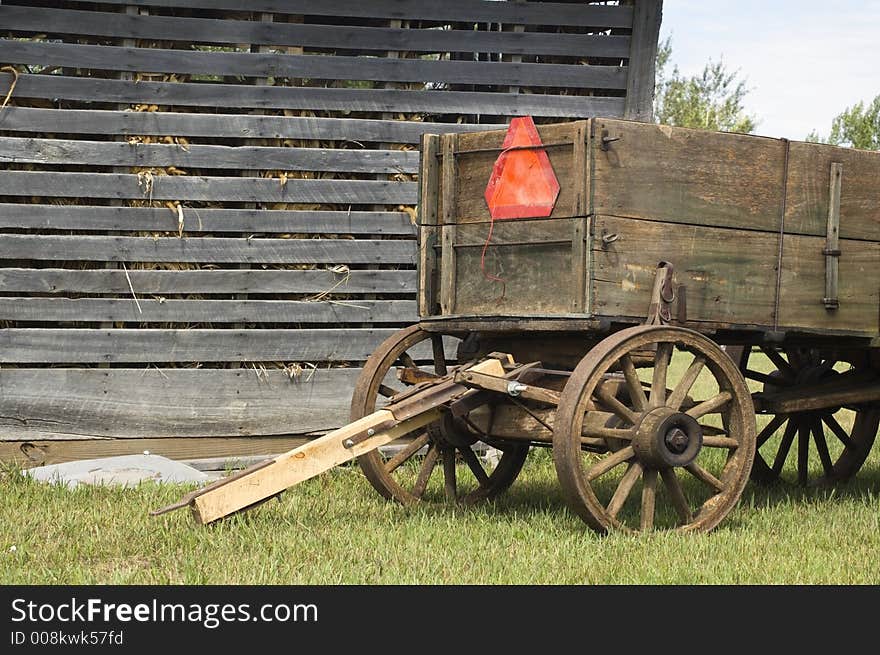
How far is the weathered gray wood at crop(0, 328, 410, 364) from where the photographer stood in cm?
738

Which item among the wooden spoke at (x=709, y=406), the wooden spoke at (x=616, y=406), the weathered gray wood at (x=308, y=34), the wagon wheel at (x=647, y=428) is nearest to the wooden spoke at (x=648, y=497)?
the wagon wheel at (x=647, y=428)

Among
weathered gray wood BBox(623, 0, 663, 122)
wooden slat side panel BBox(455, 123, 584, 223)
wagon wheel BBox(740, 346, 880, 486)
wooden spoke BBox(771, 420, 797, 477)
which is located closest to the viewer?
wooden slat side panel BBox(455, 123, 584, 223)

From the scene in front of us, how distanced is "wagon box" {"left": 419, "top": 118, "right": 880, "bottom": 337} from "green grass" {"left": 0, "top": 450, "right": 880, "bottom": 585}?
100 cm

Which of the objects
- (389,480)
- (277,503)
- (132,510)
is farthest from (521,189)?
(132,510)

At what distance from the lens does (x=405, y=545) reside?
16.7ft

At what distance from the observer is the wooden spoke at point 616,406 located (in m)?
5.27

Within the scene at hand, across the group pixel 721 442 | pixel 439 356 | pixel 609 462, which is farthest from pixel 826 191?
pixel 439 356

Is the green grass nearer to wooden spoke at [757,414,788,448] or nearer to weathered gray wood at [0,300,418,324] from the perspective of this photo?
wooden spoke at [757,414,788,448]

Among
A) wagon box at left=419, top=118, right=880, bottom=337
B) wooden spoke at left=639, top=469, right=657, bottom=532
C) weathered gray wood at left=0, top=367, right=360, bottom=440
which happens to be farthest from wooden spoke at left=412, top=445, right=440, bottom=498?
weathered gray wood at left=0, top=367, right=360, bottom=440

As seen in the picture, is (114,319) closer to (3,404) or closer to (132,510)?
(3,404)

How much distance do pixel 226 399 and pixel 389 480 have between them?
6.58 feet

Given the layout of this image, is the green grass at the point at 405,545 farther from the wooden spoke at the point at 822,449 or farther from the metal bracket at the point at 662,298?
the metal bracket at the point at 662,298

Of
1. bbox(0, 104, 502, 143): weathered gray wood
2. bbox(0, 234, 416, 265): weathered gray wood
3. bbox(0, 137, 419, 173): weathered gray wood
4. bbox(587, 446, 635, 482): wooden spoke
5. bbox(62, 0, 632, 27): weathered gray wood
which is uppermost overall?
bbox(62, 0, 632, 27): weathered gray wood

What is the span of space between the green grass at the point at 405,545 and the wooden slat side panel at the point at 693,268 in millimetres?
1046
